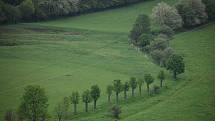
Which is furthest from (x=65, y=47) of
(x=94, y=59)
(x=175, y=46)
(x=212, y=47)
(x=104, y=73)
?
(x=212, y=47)

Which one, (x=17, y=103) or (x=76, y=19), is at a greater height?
(x=76, y=19)

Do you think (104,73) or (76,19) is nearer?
(104,73)

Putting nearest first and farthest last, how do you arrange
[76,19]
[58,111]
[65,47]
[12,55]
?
[58,111], [12,55], [65,47], [76,19]

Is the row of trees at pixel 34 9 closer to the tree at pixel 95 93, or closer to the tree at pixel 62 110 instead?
the tree at pixel 95 93

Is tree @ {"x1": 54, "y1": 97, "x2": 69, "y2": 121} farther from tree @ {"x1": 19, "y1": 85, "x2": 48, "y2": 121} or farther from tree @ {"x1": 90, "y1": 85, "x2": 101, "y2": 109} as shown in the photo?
tree @ {"x1": 90, "y1": 85, "x2": 101, "y2": 109}

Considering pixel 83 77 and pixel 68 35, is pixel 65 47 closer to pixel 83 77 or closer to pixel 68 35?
pixel 68 35

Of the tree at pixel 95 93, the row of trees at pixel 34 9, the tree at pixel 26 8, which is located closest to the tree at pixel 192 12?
the row of trees at pixel 34 9

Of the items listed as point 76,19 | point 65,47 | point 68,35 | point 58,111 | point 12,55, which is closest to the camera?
point 58,111
